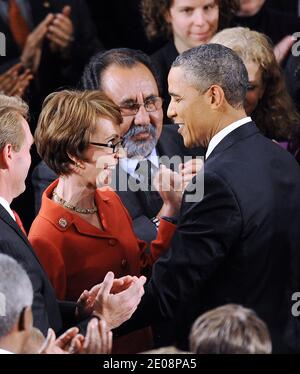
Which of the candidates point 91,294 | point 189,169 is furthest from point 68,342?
point 189,169

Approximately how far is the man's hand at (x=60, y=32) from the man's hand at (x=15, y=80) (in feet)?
0.58

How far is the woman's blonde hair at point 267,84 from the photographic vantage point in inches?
154

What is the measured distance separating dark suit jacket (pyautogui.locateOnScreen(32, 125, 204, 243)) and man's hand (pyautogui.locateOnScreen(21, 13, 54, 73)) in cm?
74

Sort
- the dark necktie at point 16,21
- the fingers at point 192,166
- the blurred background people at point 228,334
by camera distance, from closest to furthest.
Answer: the blurred background people at point 228,334 → the fingers at point 192,166 → the dark necktie at point 16,21

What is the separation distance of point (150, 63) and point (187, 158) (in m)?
0.39

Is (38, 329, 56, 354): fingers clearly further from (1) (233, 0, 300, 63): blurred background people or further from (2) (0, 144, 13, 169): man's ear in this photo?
(1) (233, 0, 300, 63): blurred background people

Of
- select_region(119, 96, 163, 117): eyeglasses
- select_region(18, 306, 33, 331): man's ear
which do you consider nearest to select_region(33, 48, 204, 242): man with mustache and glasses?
select_region(119, 96, 163, 117): eyeglasses

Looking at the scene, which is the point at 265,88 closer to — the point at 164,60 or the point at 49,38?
the point at 164,60

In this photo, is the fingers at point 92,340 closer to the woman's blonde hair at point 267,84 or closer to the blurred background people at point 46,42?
the woman's blonde hair at point 267,84

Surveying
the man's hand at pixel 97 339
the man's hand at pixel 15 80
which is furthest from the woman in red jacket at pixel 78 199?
the man's hand at pixel 15 80

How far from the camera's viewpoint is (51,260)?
3289mm

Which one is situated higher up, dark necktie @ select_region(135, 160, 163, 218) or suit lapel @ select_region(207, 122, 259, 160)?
suit lapel @ select_region(207, 122, 259, 160)

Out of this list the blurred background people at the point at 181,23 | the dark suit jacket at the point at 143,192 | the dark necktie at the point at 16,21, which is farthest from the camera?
the dark necktie at the point at 16,21

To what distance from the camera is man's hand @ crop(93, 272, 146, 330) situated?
3180 mm
